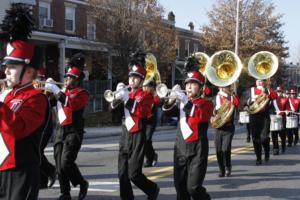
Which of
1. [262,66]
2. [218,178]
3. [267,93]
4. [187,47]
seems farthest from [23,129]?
[187,47]

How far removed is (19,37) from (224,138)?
21.0ft

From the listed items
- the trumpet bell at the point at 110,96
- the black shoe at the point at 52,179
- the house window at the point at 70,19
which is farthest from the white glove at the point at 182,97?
the house window at the point at 70,19

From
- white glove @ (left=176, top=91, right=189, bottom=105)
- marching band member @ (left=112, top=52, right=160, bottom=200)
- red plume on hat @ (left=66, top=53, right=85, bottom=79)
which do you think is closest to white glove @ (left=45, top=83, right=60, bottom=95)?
red plume on hat @ (left=66, top=53, right=85, bottom=79)

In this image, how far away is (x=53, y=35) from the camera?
24.9 metres

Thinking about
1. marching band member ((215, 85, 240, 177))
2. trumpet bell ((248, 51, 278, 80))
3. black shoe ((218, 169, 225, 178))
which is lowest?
black shoe ((218, 169, 225, 178))

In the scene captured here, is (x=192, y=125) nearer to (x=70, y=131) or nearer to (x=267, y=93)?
(x=70, y=131)

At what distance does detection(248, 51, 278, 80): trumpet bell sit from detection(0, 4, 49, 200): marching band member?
28.7 feet

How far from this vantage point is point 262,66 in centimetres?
1280

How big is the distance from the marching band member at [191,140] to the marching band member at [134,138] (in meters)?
0.63

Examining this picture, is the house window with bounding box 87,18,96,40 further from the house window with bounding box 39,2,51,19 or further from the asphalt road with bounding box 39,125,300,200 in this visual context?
the asphalt road with bounding box 39,125,300,200

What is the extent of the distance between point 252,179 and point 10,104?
651 cm

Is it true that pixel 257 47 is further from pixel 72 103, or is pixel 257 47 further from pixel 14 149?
pixel 14 149

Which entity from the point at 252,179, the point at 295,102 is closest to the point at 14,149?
the point at 252,179

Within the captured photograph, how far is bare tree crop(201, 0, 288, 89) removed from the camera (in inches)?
1507
